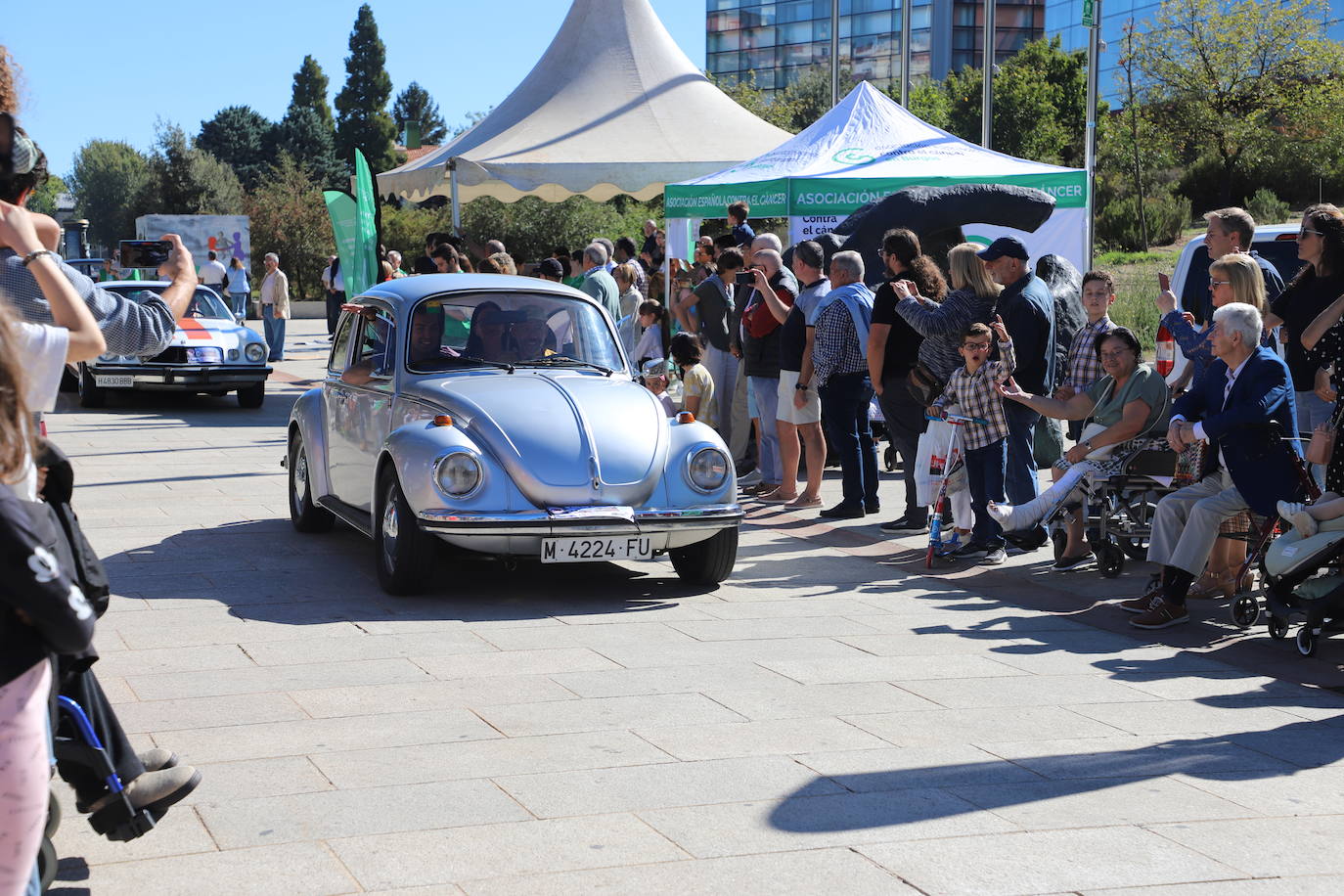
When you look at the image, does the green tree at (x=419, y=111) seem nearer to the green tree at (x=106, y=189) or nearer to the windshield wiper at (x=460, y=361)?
the green tree at (x=106, y=189)

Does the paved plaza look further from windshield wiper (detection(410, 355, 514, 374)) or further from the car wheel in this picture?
windshield wiper (detection(410, 355, 514, 374))

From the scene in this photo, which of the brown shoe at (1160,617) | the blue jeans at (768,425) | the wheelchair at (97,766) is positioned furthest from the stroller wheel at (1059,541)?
the wheelchair at (97,766)

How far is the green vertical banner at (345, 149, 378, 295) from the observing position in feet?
52.9

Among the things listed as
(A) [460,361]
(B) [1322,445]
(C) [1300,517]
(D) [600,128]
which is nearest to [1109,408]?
(B) [1322,445]

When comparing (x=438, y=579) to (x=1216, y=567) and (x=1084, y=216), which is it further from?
(x=1084, y=216)

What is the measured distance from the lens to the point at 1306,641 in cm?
688

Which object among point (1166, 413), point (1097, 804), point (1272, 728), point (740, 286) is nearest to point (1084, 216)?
point (740, 286)

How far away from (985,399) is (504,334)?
113 inches

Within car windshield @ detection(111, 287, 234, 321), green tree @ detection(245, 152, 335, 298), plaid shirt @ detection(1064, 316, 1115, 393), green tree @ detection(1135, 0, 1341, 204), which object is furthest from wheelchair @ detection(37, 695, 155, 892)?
green tree @ detection(245, 152, 335, 298)

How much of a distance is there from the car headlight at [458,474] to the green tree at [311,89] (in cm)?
10495

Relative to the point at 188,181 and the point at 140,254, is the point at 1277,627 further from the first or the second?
the point at 188,181

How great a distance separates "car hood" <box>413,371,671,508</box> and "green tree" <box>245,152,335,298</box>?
1732 inches

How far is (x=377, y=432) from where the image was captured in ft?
28.9

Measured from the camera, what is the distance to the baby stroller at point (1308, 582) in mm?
6754
